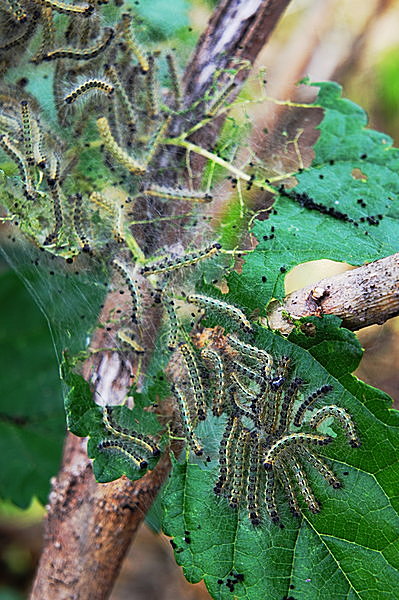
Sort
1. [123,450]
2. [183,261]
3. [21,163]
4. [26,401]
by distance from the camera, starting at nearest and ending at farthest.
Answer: [123,450] < [183,261] < [21,163] < [26,401]

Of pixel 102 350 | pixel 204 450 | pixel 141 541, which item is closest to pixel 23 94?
pixel 102 350

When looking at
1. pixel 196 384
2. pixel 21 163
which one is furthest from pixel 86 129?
pixel 196 384

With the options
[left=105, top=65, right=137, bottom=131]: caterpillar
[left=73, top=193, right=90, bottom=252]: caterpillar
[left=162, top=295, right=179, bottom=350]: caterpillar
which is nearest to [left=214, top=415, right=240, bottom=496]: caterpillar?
[left=162, top=295, right=179, bottom=350]: caterpillar

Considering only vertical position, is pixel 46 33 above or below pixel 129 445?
above

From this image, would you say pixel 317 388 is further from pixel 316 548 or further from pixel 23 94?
pixel 23 94

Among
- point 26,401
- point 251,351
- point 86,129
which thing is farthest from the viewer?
point 26,401

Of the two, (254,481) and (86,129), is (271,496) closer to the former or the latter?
(254,481)

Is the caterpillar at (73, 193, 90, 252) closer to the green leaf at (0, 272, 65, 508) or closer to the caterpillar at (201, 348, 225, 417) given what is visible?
the caterpillar at (201, 348, 225, 417)
